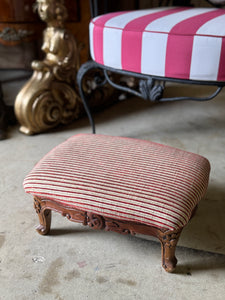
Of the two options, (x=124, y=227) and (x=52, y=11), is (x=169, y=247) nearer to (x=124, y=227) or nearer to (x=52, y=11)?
(x=124, y=227)

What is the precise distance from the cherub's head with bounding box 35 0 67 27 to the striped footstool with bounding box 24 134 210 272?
0.85m

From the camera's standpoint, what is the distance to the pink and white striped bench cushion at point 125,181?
0.70 m

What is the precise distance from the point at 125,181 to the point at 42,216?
263mm

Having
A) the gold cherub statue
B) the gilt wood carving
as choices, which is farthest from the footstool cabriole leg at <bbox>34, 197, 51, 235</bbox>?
the gold cherub statue

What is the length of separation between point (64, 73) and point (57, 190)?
94cm

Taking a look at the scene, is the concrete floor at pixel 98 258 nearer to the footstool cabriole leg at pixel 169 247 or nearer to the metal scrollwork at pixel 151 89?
the footstool cabriole leg at pixel 169 247

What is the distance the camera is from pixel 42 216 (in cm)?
87

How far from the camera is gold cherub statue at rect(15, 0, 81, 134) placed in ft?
4.86

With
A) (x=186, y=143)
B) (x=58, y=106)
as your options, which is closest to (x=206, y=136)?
(x=186, y=143)

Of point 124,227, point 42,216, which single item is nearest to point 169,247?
point 124,227

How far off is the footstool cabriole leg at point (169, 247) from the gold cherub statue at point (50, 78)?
37.3 inches

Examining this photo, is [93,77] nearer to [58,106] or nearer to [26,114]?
[58,106]

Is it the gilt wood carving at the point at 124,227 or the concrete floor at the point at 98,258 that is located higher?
the gilt wood carving at the point at 124,227

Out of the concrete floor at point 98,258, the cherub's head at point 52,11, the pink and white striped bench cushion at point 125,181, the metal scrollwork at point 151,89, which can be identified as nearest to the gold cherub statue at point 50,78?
the cherub's head at point 52,11
